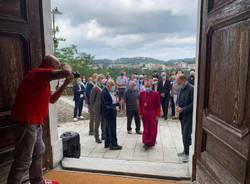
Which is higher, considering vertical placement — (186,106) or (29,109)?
(29,109)

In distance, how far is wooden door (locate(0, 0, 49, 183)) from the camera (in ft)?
7.63

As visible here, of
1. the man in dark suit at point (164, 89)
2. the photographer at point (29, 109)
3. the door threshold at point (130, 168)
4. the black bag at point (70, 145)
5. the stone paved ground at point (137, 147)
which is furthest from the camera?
the man in dark suit at point (164, 89)

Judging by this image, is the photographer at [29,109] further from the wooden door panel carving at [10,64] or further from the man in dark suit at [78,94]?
the man in dark suit at [78,94]

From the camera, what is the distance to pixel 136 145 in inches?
220

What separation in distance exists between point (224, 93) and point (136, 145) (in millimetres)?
4088

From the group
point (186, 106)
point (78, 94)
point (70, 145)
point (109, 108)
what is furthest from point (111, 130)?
point (78, 94)

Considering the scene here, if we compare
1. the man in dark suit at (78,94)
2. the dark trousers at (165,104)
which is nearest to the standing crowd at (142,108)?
the man in dark suit at (78,94)

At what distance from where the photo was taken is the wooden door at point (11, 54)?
233 cm

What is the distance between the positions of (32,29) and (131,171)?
7.16ft

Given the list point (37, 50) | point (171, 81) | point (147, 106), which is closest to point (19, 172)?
point (37, 50)

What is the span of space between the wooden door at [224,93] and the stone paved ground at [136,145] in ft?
8.18

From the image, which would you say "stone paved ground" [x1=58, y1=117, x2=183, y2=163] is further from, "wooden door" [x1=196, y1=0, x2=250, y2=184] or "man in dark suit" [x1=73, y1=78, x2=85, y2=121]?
"wooden door" [x1=196, y1=0, x2=250, y2=184]

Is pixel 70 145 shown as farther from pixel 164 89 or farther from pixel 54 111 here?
pixel 164 89

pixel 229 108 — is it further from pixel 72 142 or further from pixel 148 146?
pixel 148 146
